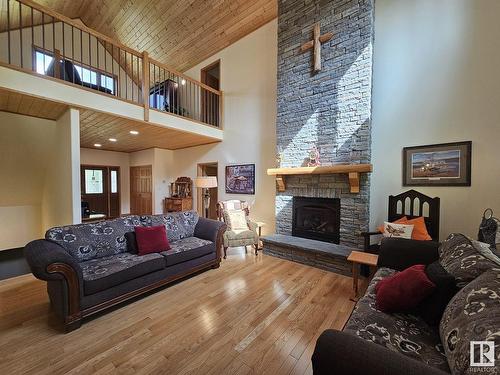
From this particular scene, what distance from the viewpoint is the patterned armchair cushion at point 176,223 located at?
118 inches

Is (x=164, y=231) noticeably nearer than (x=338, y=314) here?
No

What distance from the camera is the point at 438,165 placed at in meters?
2.99

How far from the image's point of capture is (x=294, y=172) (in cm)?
371

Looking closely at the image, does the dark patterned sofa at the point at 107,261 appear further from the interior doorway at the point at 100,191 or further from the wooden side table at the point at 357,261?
the interior doorway at the point at 100,191

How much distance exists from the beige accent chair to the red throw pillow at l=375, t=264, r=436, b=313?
8.31ft

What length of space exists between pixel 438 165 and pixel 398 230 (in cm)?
113

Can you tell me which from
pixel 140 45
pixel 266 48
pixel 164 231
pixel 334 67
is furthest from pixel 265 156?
pixel 140 45

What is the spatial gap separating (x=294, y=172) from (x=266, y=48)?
2.93 meters

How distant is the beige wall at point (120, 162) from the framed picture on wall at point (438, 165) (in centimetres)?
824

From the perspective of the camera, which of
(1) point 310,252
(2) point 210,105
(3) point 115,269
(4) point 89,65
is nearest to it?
(3) point 115,269

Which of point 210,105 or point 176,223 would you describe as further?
point 210,105

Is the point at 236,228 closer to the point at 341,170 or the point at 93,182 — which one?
the point at 341,170

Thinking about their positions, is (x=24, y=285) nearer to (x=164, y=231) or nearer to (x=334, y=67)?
(x=164, y=231)

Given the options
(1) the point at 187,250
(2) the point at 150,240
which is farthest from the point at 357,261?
(2) the point at 150,240
